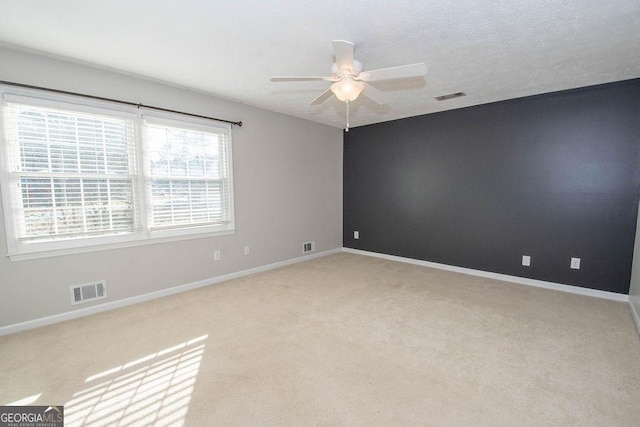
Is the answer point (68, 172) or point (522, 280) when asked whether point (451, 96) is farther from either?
point (68, 172)

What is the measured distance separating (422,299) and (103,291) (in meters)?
3.44

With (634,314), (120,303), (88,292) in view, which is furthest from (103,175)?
(634,314)

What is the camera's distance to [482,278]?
395 cm

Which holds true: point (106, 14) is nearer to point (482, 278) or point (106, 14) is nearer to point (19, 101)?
point (19, 101)

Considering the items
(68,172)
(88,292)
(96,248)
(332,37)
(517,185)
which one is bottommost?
(88,292)

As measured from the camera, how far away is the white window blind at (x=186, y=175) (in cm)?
320

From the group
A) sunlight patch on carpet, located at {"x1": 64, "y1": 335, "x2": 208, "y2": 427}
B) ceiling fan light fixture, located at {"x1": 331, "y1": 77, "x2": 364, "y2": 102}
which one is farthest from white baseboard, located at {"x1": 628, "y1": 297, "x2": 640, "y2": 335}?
sunlight patch on carpet, located at {"x1": 64, "y1": 335, "x2": 208, "y2": 427}

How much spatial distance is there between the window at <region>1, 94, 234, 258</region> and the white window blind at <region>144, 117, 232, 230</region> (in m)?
0.01

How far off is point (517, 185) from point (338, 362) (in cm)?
337

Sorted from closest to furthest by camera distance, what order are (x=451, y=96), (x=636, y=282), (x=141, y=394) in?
(x=141, y=394) → (x=636, y=282) → (x=451, y=96)

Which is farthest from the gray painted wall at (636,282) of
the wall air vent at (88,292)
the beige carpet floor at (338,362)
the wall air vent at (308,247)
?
the wall air vent at (88,292)

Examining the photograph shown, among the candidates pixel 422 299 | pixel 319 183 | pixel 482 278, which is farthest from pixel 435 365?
pixel 319 183

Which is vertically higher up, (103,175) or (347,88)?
(347,88)

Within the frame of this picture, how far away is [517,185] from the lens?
374cm
